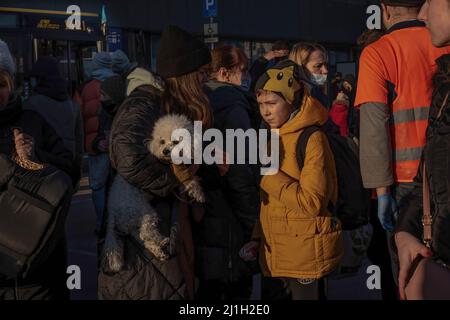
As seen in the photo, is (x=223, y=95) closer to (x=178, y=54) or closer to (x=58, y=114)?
(x=178, y=54)

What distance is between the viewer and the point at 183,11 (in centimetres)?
2061

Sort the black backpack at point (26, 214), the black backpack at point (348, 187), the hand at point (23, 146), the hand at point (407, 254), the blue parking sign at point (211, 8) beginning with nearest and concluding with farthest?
the hand at point (407, 254), the black backpack at point (26, 214), the hand at point (23, 146), the black backpack at point (348, 187), the blue parking sign at point (211, 8)

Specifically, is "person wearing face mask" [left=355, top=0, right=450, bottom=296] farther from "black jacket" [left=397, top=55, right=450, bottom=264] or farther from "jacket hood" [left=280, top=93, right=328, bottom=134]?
"black jacket" [left=397, top=55, right=450, bottom=264]

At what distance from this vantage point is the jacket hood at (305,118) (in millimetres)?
3529

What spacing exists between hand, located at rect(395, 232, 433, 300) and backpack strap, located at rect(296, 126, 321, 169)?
132 cm

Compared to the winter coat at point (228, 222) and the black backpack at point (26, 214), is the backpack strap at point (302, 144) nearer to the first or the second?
the winter coat at point (228, 222)

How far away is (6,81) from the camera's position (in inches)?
133

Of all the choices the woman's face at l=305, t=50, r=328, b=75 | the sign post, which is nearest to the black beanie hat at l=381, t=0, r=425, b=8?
the woman's face at l=305, t=50, r=328, b=75

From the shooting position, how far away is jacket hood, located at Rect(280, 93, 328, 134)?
3529 millimetres

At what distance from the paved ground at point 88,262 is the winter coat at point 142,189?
2.38m

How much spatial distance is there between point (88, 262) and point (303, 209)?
3.86 meters

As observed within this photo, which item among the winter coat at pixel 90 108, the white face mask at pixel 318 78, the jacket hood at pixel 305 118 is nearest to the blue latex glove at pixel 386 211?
the jacket hood at pixel 305 118

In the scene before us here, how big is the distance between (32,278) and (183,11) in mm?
18037
